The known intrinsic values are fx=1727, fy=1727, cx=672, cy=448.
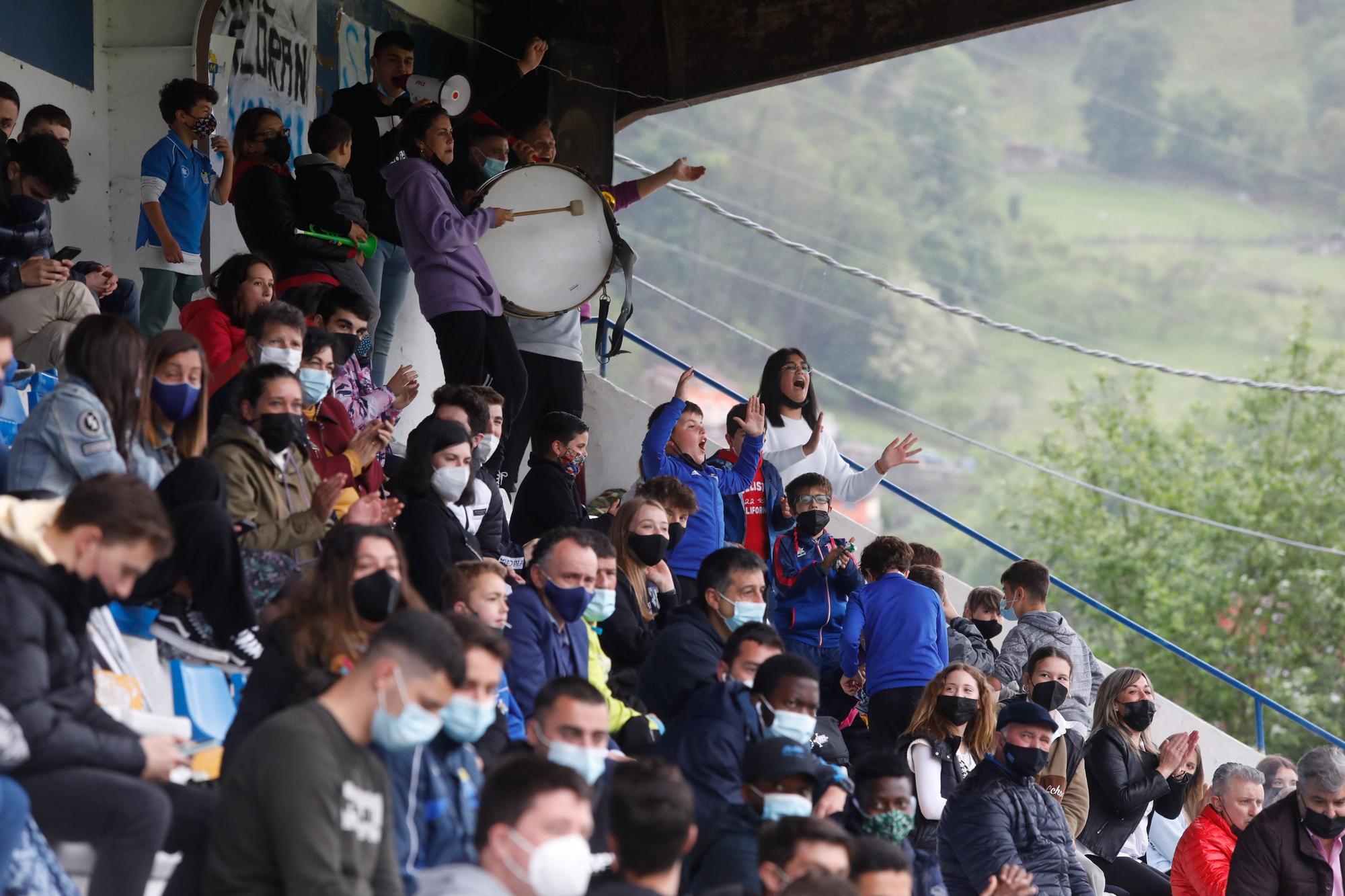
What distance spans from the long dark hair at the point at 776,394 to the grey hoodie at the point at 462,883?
216 inches

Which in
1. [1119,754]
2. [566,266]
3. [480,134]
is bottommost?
[1119,754]

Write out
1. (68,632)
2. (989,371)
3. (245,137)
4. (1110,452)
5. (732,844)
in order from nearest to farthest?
1. (68,632)
2. (732,844)
3. (245,137)
4. (1110,452)
5. (989,371)

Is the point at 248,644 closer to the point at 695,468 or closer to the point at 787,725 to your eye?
the point at 787,725

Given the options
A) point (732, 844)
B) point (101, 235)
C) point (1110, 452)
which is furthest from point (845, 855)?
point (1110, 452)

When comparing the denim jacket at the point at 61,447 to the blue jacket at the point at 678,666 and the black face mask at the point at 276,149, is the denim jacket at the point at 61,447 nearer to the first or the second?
the blue jacket at the point at 678,666

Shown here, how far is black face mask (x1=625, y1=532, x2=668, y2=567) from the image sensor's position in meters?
6.95

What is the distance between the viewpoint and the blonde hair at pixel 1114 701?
7684mm

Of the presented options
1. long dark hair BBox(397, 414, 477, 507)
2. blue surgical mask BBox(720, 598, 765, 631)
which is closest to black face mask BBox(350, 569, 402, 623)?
long dark hair BBox(397, 414, 477, 507)

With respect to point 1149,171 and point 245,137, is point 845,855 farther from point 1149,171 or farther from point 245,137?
point 1149,171

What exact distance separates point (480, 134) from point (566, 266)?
82 centimetres

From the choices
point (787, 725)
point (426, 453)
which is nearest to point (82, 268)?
point (426, 453)

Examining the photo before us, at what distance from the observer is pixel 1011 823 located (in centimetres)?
631

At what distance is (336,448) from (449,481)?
696 millimetres

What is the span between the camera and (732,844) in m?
4.88
